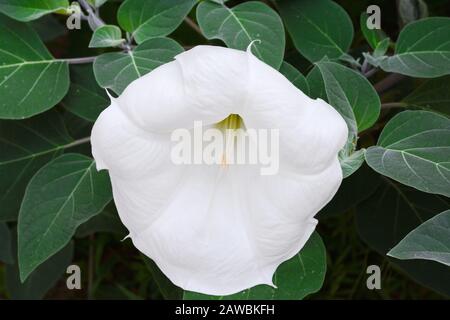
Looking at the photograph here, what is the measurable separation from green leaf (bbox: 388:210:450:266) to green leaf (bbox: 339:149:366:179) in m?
0.09

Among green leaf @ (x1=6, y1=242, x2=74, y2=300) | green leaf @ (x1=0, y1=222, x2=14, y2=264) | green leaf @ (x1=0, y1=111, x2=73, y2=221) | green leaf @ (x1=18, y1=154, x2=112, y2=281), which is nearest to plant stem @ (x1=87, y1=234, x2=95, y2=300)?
green leaf @ (x1=6, y1=242, x2=74, y2=300)

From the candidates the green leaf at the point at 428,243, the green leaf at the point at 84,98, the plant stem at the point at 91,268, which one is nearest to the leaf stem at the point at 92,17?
the green leaf at the point at 84,98

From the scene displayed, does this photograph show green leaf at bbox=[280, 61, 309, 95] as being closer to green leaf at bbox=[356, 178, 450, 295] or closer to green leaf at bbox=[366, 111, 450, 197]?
green leaf at bbox=[366, 111, 450, 197]

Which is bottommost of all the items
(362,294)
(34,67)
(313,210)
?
(362,294)

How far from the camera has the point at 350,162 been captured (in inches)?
31.8

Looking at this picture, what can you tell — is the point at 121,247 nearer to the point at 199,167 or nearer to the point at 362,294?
the point at 362,294

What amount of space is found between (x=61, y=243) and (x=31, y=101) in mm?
188

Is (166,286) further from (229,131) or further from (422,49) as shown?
(422,49)

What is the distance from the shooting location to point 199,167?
2.64ft

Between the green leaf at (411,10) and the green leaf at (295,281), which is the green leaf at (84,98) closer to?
the green leaf at (295,281)

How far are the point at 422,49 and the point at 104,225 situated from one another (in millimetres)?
565

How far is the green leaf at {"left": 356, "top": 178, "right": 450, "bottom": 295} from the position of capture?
104cm

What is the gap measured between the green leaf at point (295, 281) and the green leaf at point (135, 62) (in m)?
0.27

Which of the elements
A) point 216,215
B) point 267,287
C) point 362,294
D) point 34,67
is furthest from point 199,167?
point 362,294
